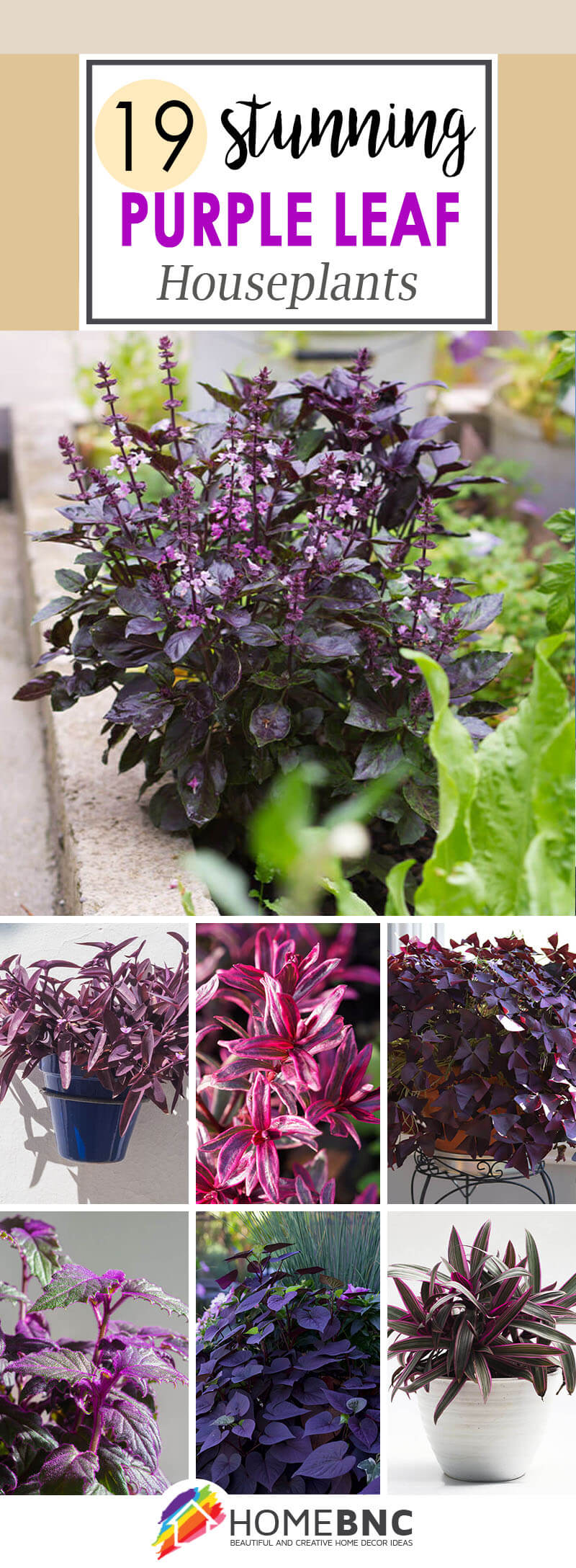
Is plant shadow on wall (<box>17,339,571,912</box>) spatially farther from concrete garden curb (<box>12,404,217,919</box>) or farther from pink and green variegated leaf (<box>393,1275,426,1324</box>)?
pink and green variegated leaf (<box>393,1275,426,1324</box>)

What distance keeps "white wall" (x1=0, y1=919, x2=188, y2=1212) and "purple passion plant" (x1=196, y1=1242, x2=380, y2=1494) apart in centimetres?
13

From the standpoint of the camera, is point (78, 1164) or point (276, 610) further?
point (276, 610)

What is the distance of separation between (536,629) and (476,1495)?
2178mm

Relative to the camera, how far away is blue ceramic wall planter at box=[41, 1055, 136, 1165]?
54.1 inches

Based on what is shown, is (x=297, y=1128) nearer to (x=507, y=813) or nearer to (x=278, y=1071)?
(x=278, y=1071)

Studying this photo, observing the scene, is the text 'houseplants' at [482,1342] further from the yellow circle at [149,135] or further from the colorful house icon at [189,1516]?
the yellow circle at [149,135]

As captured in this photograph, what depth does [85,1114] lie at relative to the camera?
4.51ft

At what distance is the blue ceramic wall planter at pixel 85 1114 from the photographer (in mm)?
1375

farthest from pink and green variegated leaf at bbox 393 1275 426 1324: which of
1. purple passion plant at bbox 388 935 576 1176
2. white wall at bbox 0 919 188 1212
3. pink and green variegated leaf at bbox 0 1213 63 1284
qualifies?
pink and green variegated leaf at bbox 0 1213 63 1284

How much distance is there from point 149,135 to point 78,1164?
1.24 metres

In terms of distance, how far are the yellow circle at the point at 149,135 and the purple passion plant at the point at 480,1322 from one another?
4.30 ft

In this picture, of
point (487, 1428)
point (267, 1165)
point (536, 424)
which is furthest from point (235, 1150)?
point (536, 424)

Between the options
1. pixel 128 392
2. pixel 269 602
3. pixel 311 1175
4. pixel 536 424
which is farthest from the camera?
pixel 128 392

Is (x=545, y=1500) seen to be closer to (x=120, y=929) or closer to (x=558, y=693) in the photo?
(x=120, y=929)
